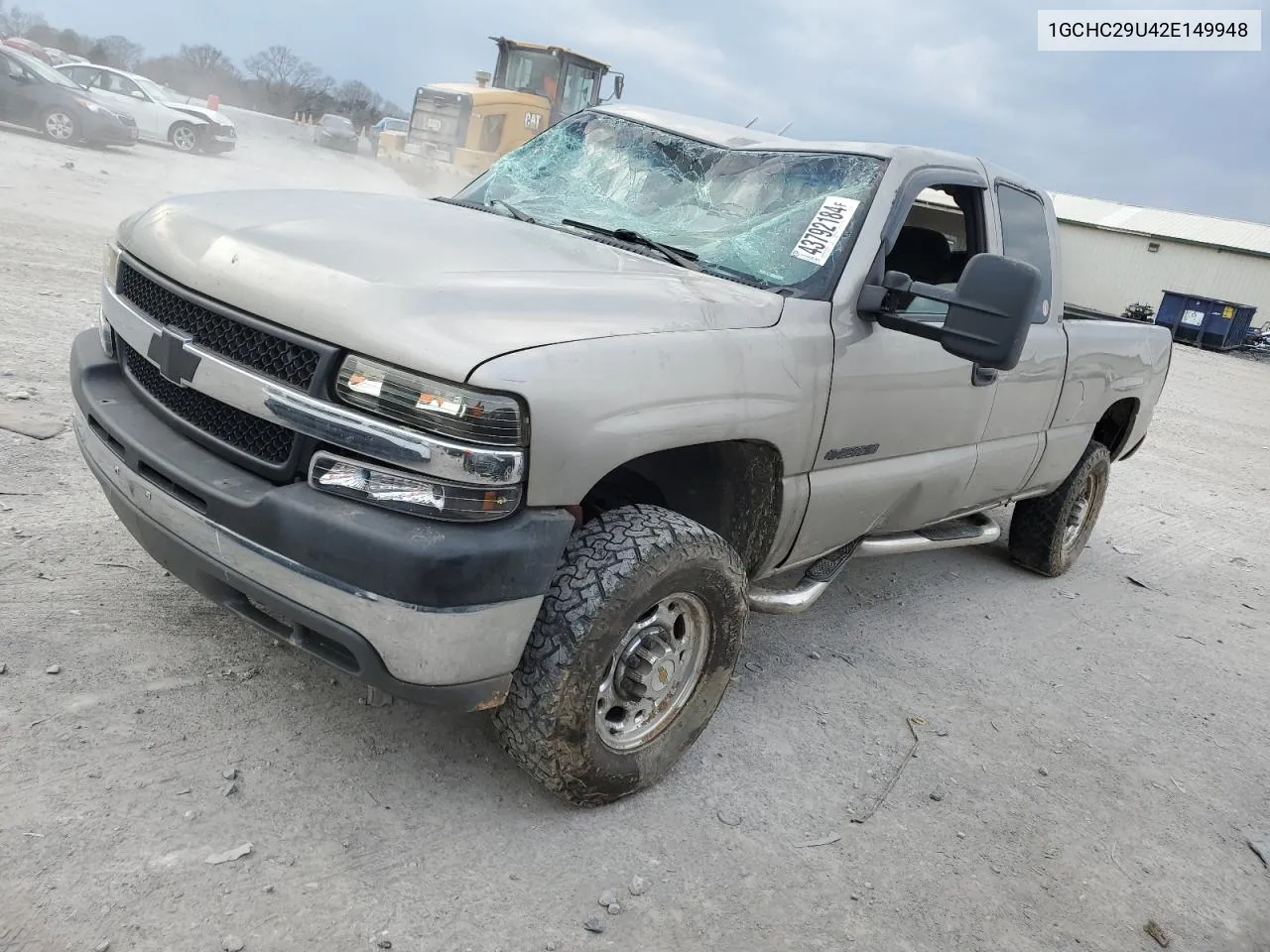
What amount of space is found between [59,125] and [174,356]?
19.6 meters

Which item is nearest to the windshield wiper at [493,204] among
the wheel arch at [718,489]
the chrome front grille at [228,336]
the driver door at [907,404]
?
the wheel arch at [718,489]

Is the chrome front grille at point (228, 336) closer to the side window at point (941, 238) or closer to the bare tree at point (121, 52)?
the side window at point (941, 238)

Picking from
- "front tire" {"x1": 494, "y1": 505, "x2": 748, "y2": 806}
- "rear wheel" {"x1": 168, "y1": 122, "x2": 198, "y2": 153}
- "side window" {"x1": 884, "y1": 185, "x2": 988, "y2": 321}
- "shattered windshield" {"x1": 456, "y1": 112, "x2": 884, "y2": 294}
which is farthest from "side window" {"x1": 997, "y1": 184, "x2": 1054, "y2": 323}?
"rear wheel" {"x1": 168, "y1": 122, "x2": 198, "y2": 153}

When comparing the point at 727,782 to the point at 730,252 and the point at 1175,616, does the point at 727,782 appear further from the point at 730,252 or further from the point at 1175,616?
the point at 1175,616

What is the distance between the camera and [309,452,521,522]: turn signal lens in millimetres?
2309

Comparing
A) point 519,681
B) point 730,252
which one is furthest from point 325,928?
point 730,252

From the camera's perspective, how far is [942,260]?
14.1ft

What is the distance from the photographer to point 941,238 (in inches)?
170

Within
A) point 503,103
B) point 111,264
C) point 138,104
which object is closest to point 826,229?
point 111,264

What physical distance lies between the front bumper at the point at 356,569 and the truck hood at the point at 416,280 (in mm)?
380

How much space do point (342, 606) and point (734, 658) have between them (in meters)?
1.30

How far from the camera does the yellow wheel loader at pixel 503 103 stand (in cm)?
1898

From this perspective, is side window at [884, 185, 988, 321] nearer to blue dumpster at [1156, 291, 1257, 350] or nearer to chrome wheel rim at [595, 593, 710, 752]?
chrome wheel rim at [595, 593, 710, 752]

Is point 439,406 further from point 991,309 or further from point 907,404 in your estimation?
point 907,404
